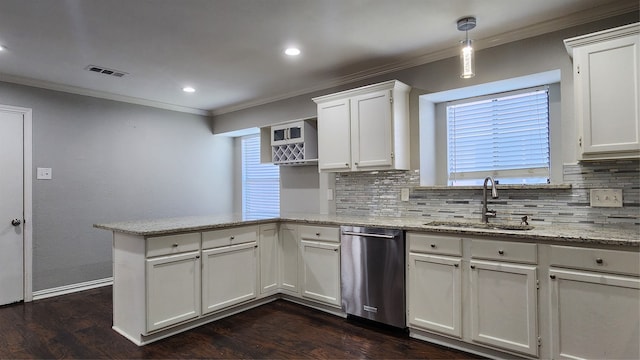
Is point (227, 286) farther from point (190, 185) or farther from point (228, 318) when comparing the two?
point (190, 185)

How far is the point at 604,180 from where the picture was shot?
243 cm

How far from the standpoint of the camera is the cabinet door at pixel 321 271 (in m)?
3.14

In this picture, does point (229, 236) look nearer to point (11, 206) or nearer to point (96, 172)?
point (96, 172)

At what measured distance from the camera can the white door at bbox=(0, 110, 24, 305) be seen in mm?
3568

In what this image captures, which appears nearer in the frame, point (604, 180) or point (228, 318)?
point (604, 180)

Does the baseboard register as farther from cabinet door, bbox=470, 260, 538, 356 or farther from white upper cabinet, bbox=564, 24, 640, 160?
white upper cabinet, bbox=564, 24, 640, 160

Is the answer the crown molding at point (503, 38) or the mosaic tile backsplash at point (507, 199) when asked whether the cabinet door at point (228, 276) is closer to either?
the mosaic tile backsplash at point (507, 199)

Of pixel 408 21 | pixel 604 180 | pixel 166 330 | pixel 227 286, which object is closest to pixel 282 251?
pixel 227 286

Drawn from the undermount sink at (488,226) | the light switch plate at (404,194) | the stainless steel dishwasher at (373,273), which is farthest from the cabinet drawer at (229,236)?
the undermount sink at (488,226)

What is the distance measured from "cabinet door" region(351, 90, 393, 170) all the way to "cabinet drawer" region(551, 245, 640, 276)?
142 cm

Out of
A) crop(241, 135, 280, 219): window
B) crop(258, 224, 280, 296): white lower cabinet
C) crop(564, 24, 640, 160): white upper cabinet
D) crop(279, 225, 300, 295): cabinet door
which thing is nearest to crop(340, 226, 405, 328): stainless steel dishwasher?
crop(279, 225, 300, 295): cabinet door

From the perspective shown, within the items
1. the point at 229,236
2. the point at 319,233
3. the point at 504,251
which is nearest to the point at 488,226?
the point at 504,251

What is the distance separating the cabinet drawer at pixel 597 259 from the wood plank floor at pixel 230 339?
88 centimetres

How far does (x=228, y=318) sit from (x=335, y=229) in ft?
3.88
